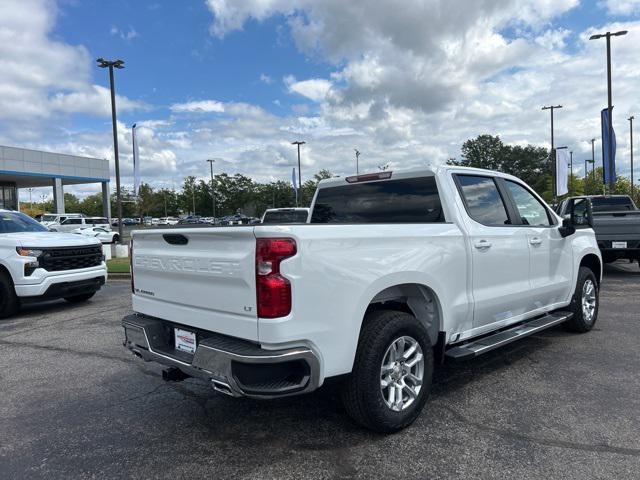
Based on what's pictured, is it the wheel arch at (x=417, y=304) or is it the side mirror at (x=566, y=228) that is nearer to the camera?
the wheel arch at (x=417, y=304)

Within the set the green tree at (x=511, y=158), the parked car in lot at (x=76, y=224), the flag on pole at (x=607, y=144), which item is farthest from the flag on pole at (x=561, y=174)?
the green tree at (x=511, y=158)

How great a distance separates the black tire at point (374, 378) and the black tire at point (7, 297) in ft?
22.3

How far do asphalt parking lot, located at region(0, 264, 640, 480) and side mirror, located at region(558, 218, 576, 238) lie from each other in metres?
1.27

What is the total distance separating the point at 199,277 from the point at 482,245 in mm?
2368

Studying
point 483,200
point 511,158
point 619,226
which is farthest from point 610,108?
point 511,158

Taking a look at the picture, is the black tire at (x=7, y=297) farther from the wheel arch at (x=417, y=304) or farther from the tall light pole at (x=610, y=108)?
the tall light pole at (x=610, y=108)

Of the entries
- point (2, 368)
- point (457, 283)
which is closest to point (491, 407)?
point (457, 283)

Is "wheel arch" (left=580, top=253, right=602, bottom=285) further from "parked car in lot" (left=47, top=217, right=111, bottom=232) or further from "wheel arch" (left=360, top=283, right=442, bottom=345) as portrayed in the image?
"parked car in lot" (left=47, top=217, right=111, bottom=232)

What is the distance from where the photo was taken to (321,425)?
11.7ft

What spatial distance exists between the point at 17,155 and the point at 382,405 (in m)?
42.8

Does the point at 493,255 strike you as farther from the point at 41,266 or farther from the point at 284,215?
the point at 284,215

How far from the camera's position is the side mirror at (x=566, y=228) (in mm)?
5262

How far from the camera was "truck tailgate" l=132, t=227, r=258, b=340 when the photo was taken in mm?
2908

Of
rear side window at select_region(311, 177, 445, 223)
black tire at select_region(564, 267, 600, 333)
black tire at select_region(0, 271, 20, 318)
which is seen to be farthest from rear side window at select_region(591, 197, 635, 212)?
black tire at select_region(0, 271, 20, 318)
